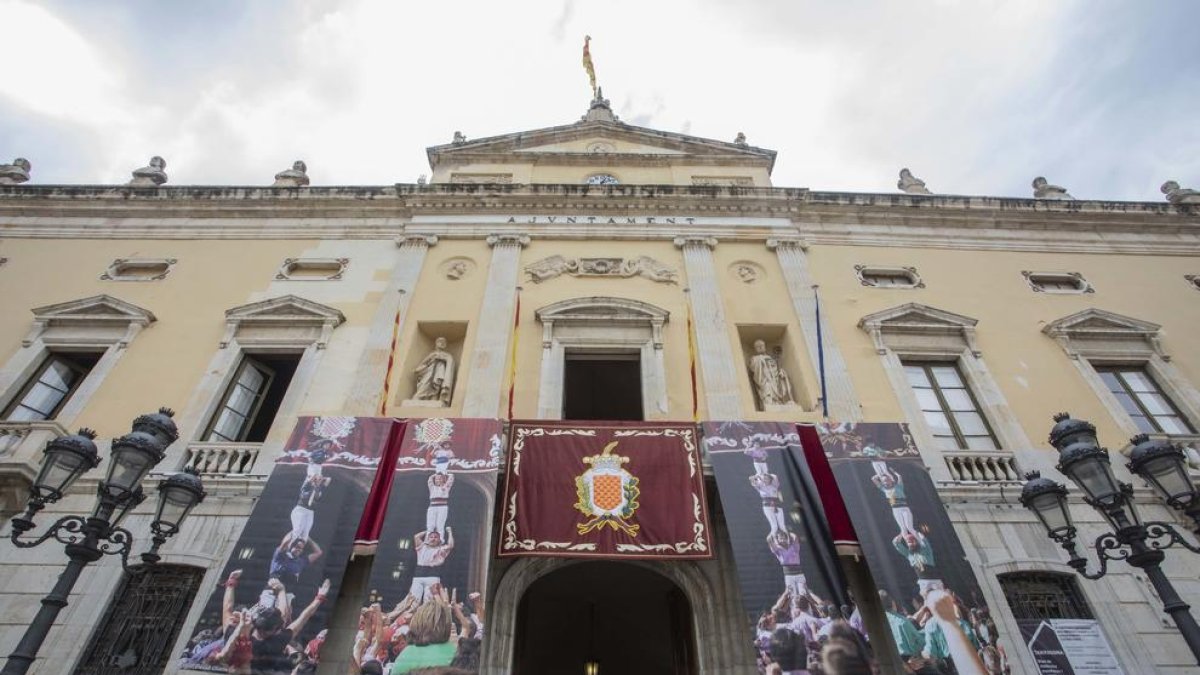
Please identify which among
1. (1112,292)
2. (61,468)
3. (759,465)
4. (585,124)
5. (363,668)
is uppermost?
(585,124)

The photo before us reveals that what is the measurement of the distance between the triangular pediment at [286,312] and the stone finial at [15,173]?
7794 mm

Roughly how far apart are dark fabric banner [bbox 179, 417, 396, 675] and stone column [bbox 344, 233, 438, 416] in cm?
94

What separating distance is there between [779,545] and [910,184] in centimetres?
1075

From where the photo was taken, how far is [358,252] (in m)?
12.7

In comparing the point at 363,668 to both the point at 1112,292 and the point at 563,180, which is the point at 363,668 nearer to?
the point at 563,180

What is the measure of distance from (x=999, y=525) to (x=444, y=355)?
8.53 meters

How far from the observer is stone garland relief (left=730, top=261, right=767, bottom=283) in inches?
474

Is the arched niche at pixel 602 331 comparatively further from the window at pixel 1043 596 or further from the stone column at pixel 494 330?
the window at pixel 1043 596

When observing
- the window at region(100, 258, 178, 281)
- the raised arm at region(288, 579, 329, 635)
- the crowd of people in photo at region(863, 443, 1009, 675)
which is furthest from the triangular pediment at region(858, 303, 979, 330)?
the window at region(100, 258, 178, 281)

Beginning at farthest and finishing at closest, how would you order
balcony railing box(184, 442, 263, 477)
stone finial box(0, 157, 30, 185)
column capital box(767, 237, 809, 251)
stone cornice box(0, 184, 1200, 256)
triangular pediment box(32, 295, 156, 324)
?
stone finial box(0, 157, 30, 185), stone cornice box(0, 184, 1200, 256), column capital box(767, 237, 809, 251), triangular pediment box(32, 295, 156, 324), balcony railing box(184, 442, 263, 477)

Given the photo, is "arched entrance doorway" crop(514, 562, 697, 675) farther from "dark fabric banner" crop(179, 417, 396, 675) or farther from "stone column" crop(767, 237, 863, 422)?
"stone column" crop(767, 237, 863, 422)

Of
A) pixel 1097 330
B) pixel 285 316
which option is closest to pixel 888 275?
pixel 1097 330

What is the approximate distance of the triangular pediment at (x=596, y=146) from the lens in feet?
47.6

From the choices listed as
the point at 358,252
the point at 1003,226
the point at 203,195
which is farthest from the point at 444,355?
the point at 1003,226
